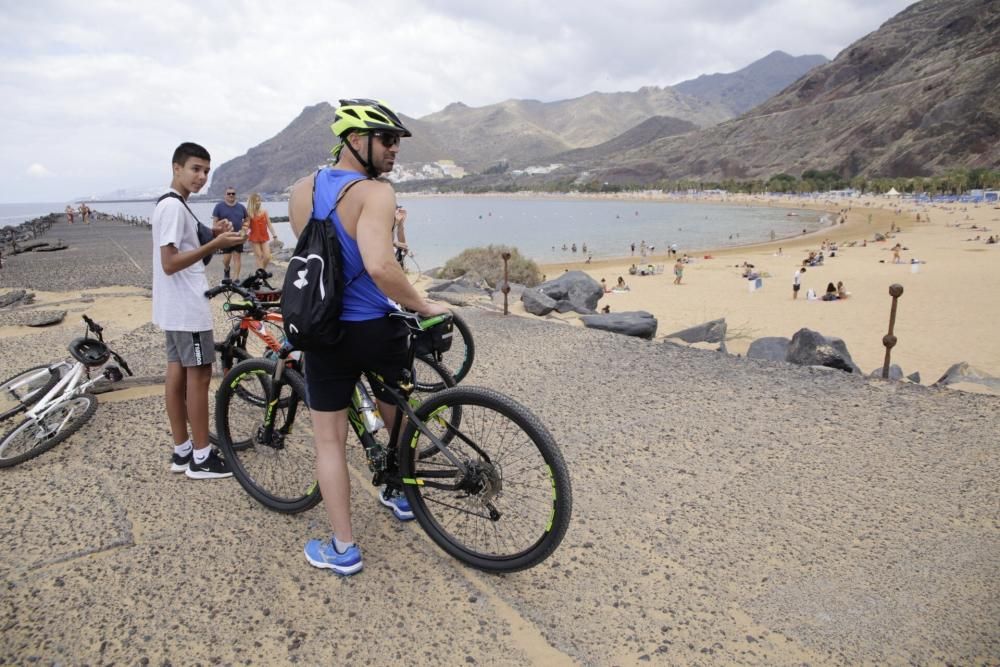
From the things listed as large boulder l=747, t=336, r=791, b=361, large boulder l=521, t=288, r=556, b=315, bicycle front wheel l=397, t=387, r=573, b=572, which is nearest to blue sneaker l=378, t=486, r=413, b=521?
bicycle front wheel l=397, t=387, r=573, b=572

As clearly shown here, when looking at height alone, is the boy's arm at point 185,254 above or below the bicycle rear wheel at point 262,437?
above

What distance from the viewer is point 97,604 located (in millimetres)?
2531

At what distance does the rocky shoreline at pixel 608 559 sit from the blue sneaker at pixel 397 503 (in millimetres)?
64

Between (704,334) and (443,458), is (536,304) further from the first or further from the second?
(443,458)

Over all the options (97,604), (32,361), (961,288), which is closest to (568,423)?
(97,604)

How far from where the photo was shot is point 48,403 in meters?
4.09

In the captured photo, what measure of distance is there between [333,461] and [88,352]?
3257 millimetres

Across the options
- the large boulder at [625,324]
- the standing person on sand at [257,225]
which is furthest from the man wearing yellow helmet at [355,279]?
the standing person on sand at [257,225]

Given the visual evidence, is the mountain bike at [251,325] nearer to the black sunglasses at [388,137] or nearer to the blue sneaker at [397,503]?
the blue sneaker at [397,503]

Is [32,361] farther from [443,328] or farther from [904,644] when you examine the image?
[904,644]

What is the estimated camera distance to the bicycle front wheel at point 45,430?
12.5 ft

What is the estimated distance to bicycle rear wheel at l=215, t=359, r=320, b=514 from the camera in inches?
125

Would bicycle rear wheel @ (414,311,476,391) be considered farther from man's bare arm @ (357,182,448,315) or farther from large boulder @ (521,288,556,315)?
large boulder @ (521,288,556,315)

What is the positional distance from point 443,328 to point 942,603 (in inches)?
102
